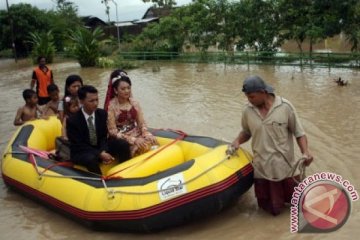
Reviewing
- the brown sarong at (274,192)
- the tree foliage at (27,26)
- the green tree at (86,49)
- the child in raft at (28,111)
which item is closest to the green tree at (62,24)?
the tree foliage at (27,26)

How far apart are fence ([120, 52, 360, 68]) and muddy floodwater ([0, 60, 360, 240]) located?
1.61 feet

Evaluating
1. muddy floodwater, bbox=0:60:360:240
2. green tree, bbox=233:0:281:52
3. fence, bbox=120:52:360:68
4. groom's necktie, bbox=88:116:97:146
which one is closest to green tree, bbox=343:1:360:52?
fence, bbox=120:52:360:68

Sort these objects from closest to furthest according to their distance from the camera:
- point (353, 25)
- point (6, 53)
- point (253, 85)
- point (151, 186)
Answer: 1. point (253, 85)
2. point (151, 186)
3. point (353, 25)
4. point (6, 53)

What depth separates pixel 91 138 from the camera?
5016mm

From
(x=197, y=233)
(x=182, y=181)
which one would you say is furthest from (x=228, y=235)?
(x=182, y=181)

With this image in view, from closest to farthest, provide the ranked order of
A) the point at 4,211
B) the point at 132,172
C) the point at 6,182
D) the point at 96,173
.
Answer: the point at 132,172, the point at 96,173, the point at 4,211, the point at 6,182

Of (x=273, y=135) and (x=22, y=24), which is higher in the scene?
(x=22, y=24)

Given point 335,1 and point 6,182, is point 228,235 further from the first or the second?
point 335,1

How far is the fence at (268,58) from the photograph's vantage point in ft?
48.7

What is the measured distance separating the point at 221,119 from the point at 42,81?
366 cm

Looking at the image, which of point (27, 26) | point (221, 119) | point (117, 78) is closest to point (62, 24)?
point (27, 26)

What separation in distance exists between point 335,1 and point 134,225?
45.7ft

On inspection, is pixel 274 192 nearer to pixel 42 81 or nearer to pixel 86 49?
pixel 42 81

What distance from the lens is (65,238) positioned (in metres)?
4.63
